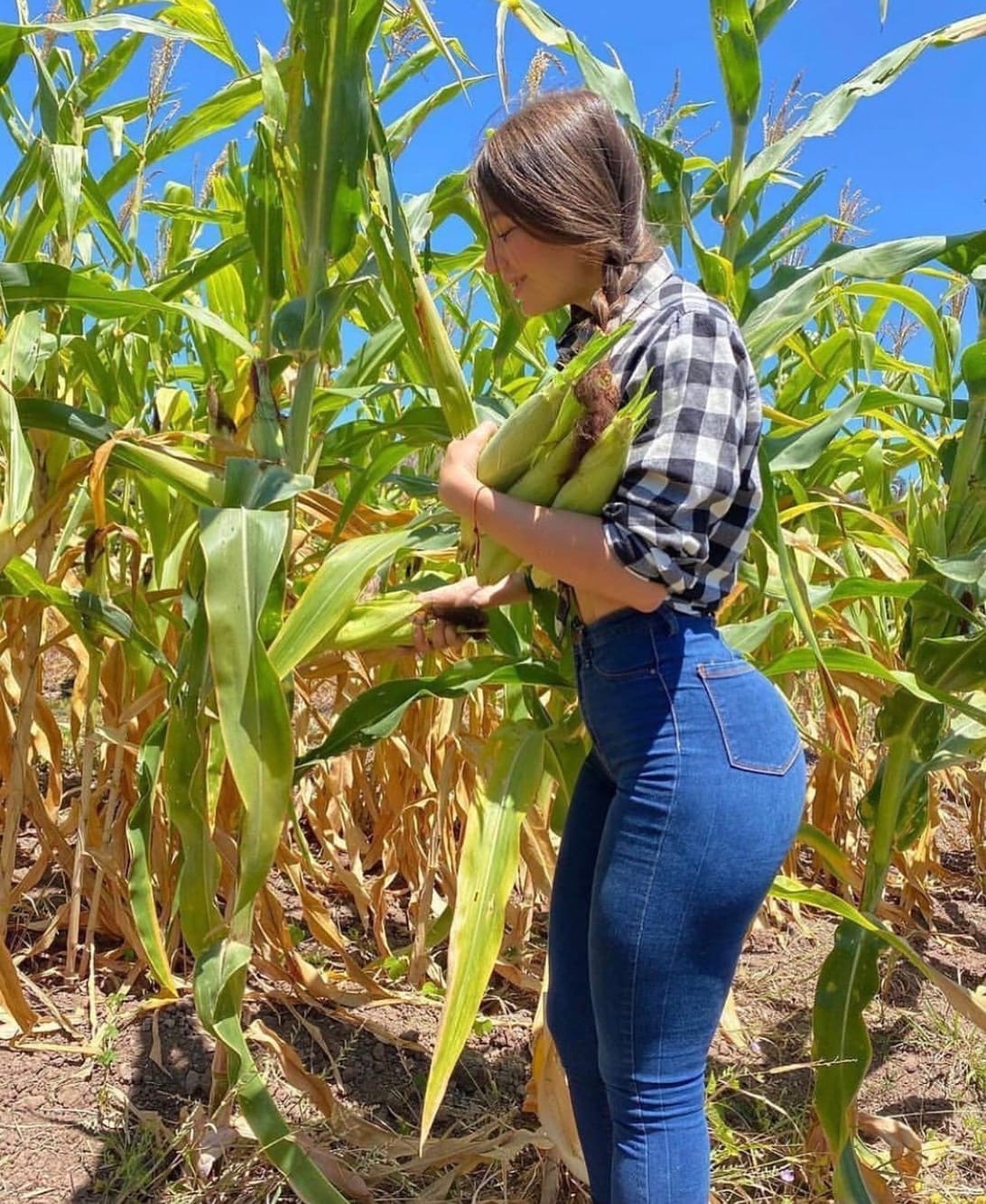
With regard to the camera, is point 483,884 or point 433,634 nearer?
point 483,884

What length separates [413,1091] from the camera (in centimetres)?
183

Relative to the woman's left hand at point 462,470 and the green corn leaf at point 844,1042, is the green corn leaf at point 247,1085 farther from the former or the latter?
the green corn leaf at point 844,1042

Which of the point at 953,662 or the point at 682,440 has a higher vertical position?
the point at 682,440

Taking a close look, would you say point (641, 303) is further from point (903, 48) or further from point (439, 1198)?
point (439, 1198)

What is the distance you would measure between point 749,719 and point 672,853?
0.16 metres

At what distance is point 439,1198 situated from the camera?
4.91 feet

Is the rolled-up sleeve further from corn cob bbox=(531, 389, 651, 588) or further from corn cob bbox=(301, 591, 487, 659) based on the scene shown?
corn cob bbox=(301, 591, 487, 659)

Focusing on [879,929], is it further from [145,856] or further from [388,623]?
[145,856]

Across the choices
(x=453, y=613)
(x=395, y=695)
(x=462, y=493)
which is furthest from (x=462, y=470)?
(x=395, y=695)

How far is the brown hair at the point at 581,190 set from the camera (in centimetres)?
102

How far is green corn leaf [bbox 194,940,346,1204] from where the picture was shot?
1168mm

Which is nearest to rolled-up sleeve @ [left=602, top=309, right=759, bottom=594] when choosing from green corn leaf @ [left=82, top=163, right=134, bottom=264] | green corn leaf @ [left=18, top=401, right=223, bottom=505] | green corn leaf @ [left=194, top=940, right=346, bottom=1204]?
green corn leaf @ [left=18, top=401, right=223, bottom=505]

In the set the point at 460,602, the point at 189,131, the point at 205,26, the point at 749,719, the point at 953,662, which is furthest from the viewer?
the point at 189,131

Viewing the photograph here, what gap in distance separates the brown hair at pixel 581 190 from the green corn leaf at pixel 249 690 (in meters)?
0.37
